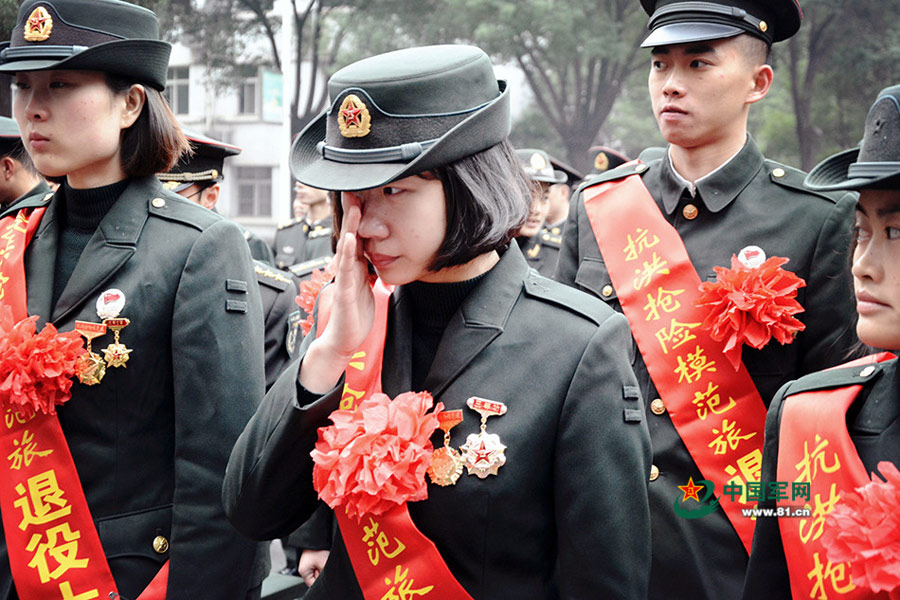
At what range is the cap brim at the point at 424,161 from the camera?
83.0 inches

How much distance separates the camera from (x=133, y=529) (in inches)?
113

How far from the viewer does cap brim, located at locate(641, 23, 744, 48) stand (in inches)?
131

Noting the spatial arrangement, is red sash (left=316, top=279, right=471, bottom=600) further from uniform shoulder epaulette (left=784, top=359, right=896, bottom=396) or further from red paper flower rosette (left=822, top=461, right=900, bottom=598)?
uniform shoulder epaulette (left=784, top=359, right=896, bottom=396)

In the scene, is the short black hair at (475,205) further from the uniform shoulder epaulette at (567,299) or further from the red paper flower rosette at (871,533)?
the red paper flower rosette at (871,533)

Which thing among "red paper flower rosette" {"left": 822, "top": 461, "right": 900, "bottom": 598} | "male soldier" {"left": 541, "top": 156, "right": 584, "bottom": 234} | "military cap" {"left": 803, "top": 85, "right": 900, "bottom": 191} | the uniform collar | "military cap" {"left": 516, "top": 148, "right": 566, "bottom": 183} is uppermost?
"military cap" {"left": 803, "top": 85, "right": 900, "bottom": 191}

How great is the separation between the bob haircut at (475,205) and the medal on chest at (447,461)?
12.8 inches

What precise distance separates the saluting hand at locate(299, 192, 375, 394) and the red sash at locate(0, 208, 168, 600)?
38.3 inches

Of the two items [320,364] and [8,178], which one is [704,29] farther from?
[8,178]

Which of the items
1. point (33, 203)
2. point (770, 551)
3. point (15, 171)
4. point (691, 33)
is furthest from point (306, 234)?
point (770, 551)

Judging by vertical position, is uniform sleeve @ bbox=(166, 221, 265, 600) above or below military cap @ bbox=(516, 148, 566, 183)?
above

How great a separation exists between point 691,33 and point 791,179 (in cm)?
58

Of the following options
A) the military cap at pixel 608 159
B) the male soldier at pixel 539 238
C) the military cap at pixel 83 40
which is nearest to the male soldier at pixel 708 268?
the military cap at pixel 83 40

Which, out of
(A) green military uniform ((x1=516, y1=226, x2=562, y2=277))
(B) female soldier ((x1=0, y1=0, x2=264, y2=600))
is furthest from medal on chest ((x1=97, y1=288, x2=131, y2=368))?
(A) green military uniform ((x1=516, y1=226, x2=562, y2=277))

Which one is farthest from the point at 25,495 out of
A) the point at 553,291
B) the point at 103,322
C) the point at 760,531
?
the point at 760,531
